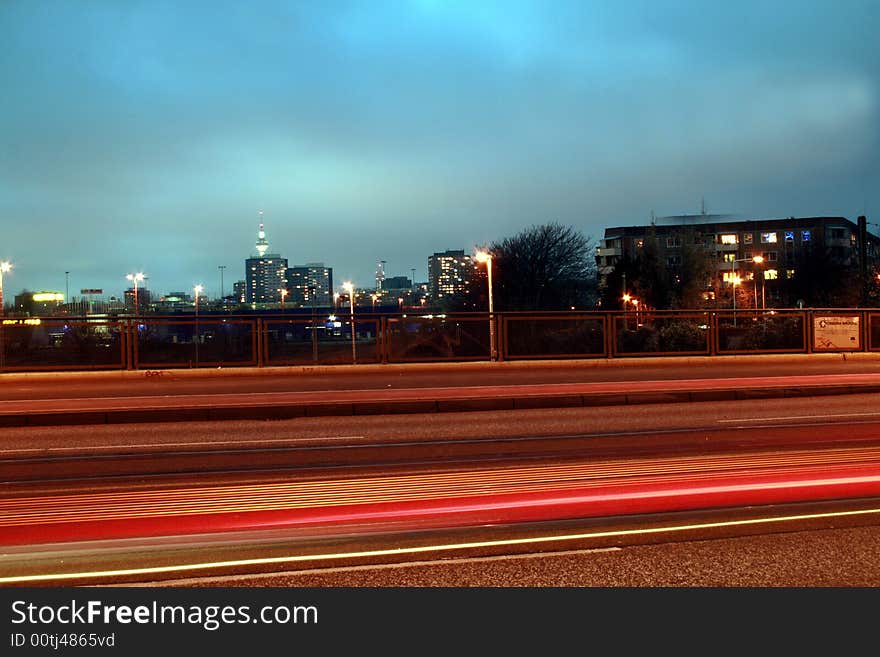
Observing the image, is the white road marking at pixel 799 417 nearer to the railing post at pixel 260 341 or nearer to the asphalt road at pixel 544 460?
the asphalt road at pixel 544 460

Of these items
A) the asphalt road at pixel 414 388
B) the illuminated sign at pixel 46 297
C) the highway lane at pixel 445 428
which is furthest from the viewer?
the illuminated sign at pixel 46 297

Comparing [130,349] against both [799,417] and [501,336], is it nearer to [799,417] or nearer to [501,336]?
[501,336]

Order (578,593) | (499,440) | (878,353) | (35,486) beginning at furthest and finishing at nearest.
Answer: (878,353), (499,440), (35,486), (578,593)

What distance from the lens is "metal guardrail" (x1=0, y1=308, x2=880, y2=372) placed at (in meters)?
27.1

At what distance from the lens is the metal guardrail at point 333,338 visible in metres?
27.1

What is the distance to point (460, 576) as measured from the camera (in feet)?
18.9

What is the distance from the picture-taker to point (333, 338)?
2905 cm

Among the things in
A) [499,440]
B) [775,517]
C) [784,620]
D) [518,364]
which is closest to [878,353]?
[518,364]

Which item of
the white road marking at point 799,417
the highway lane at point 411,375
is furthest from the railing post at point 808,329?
the white road marking at point 799,417

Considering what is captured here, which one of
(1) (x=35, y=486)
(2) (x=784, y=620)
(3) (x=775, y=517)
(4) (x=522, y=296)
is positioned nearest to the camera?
(2) (x=784, y=620)

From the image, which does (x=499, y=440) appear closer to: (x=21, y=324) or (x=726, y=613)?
(x=726, y=613)

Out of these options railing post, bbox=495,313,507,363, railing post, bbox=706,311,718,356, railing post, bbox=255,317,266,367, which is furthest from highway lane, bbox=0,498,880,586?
railing post, bbox=706,311,718,356

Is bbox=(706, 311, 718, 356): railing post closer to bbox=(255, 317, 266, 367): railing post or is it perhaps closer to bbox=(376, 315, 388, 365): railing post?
bbox=(376, 315, 388, 365): railing post

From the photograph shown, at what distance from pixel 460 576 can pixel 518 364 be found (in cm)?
2340
